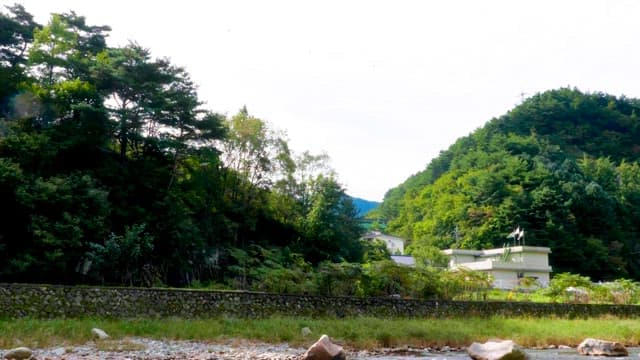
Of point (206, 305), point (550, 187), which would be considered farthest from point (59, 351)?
point (550, 187)

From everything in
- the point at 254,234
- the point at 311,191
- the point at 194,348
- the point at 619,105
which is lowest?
the point at 194,348

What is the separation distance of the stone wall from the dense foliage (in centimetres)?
437

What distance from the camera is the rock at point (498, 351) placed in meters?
13.9

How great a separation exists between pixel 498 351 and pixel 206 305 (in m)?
9.95

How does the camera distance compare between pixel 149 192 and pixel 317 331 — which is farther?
pixel 149 192

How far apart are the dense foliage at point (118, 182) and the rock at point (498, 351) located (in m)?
12.5

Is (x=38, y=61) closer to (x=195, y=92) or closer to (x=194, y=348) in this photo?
(x=195, y=92)

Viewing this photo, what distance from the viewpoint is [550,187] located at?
191 ft

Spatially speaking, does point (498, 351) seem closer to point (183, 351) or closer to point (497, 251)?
point (183, 351)

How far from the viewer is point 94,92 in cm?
2869

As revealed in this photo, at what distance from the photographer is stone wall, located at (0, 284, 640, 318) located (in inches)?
715

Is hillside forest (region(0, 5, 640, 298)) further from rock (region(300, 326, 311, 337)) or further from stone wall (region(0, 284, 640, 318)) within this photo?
rock (region(300, 326, 311, 337))

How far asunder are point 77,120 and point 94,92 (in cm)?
147

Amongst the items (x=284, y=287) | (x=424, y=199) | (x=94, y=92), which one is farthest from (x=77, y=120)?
(x=424, y=199)
